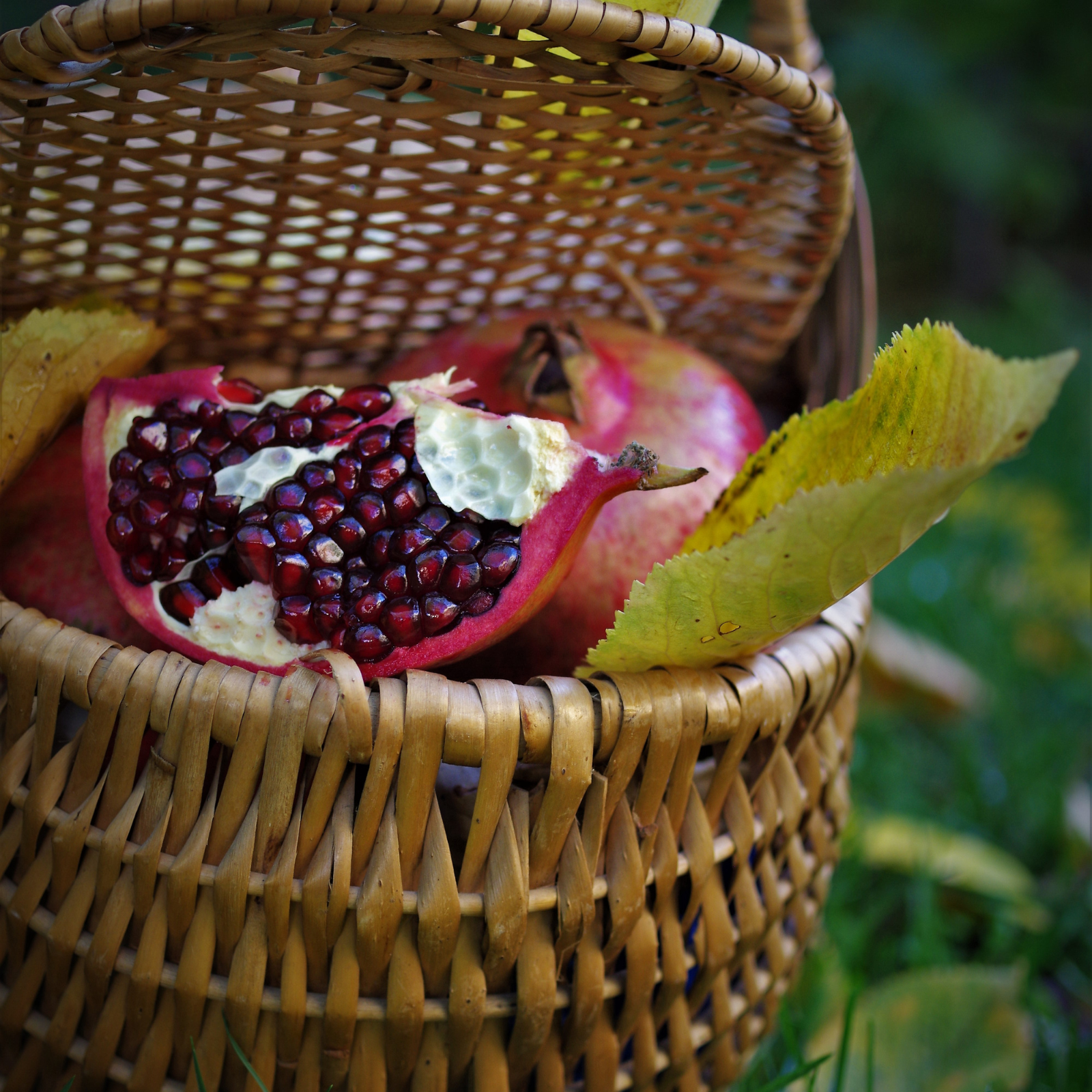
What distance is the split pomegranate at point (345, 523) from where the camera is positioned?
0.43 meters

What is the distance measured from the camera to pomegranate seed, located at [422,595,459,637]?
429 mm

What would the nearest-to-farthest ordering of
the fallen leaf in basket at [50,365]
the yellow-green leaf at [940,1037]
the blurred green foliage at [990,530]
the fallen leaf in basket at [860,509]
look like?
the fallen leaf in basket at [860,509]
the fallen leaf in basket at [50,365]
the yellow-green leaf at [940,1037]
the blurred green foliage at [990,530]

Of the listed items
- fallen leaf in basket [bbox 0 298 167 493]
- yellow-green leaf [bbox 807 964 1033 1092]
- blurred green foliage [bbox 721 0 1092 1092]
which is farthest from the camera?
blurred green foliage [bbox 721 0 1092 1092]

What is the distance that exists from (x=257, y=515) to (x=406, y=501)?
0.07 metres

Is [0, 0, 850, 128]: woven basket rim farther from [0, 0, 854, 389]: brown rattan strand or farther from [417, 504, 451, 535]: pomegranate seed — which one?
[417, 504, 451, 535]: pomegranate seed

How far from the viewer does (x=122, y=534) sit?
1.51ft

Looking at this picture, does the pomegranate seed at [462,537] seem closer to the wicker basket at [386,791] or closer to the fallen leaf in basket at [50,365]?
the wicker basket at [386,791]

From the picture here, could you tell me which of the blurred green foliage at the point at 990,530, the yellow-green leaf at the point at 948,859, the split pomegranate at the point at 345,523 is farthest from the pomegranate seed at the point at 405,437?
the yellow-green leaf at the point at 948,859

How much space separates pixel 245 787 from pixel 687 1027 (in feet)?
0.80

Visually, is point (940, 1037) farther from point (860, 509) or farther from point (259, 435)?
point (259, 435)

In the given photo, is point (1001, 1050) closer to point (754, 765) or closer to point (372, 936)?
point (754, 765)

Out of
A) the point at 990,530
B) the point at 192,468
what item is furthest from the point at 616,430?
the point at 990,530

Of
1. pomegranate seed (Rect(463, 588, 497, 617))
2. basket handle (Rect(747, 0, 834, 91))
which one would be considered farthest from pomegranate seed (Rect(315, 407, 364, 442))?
basket handle (Rect(747, 0, 834, 91))

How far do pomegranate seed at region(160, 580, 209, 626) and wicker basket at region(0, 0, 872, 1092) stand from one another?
49 mm
